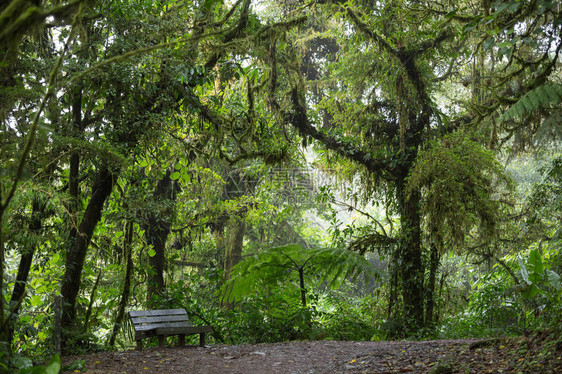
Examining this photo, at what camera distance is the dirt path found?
4.06 metres

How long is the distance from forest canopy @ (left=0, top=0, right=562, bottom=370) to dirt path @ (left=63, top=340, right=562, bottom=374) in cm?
87

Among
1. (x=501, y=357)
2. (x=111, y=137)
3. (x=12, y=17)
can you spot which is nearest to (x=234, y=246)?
(x=111, y=137)

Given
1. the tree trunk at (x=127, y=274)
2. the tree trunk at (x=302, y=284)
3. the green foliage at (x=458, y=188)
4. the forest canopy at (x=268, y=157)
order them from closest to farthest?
the forest canopy at (x=268, y=157) < the green foliage at (x=458, y=188) < the tree trunk at (x=127, y=274) < the tree trunk at (x=302, y=284)

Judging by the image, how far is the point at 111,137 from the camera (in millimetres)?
6523

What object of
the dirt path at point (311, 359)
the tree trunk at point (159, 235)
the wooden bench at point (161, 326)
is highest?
the tree trunk at point (159, 235)

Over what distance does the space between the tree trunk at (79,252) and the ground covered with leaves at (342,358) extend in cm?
118

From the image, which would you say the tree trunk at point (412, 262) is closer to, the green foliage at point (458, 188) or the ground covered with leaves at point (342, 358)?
the green foliage at point (458, 188)

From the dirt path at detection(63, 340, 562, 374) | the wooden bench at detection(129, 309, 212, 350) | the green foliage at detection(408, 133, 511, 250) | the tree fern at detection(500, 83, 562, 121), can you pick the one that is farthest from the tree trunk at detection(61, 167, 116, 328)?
the green foliage at detection(408, 133, 511, 250)

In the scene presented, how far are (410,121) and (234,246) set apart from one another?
6533mm

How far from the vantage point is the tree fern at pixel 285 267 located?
8195 mm

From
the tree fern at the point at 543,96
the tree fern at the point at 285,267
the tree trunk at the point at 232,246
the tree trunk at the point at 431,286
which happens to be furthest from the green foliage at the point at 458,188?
the tree trunk at the point at 232,246

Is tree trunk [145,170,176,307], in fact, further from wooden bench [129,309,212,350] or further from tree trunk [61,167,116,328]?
wooden bench [129,309,212,350]

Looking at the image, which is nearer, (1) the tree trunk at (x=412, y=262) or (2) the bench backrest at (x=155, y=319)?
(2) the bench backrest at (x=155, y=319)

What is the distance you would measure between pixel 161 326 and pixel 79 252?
1.55m
